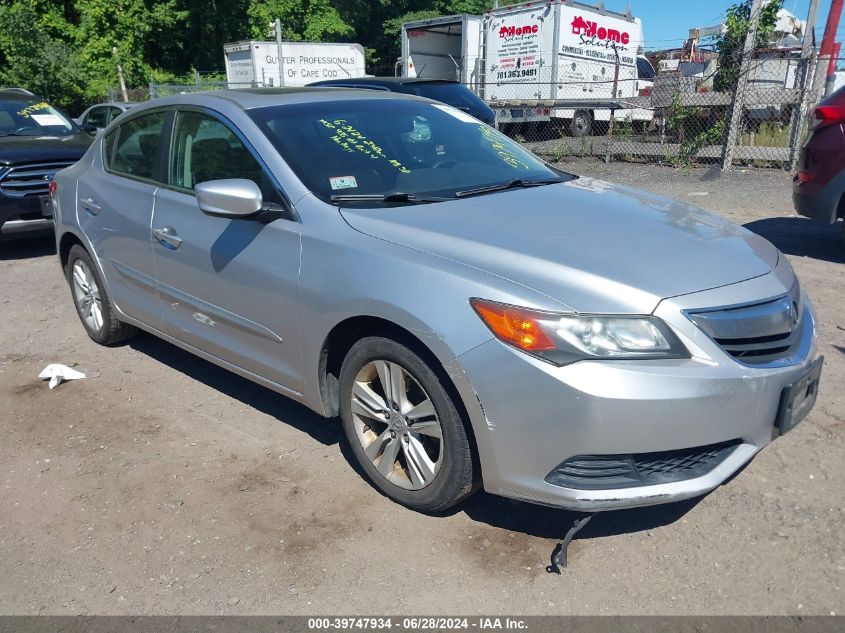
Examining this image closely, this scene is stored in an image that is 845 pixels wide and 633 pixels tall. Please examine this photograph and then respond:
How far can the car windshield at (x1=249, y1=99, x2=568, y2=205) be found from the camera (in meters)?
3.46

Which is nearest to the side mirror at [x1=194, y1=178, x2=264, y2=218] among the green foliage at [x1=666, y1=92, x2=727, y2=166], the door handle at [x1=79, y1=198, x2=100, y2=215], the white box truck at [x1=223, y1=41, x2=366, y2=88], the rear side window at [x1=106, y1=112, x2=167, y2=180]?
the rear side window at [x1=106, y1=112, x2=167, y2=180]

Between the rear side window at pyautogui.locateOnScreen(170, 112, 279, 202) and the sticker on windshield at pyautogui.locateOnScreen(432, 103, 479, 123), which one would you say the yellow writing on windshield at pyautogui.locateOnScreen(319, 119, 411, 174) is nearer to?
the rear side window at pyautogui.locateOnScreen(170, 112, 279, 202)

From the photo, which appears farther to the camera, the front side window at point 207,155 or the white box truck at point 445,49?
the white box truck at point 445,49

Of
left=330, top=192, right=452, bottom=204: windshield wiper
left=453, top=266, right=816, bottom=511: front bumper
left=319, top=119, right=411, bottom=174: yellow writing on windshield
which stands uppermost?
left=319, top=119, right=411, bottom=174: yellow writing on windshield

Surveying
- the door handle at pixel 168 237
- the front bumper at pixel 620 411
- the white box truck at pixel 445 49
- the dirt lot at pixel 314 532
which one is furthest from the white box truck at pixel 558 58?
the front bumper at pixel 620 411

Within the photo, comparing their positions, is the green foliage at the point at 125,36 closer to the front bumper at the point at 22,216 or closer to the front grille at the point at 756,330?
the front bumper at the point at 22,216

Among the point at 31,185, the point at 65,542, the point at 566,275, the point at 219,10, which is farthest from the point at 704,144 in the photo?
the point at 219,10

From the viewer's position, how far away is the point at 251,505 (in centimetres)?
327

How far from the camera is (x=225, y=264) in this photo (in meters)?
3.60

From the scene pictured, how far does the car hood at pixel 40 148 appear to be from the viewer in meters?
7.57

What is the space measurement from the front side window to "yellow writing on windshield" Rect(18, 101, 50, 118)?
20.3ft

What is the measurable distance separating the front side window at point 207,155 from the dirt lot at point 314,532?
1301mm

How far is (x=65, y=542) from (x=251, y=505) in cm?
75

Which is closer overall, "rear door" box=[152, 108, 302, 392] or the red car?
"rear door" box=[152, 108, 302, 392]
